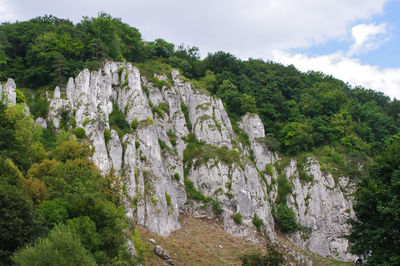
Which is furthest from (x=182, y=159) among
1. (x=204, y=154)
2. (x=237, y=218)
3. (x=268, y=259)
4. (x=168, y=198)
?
(x=268, y=259)

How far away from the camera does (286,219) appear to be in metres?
39.7

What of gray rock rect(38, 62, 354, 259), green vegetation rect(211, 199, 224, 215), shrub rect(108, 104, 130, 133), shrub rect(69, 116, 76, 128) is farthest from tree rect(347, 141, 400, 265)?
shrub rect(69, 116, 76, 128)

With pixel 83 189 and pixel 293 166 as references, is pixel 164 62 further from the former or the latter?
pixel 83 189

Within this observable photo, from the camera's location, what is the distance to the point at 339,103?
187 ft

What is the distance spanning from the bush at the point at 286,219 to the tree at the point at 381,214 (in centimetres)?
1850

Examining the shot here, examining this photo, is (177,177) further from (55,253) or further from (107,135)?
(55,253)

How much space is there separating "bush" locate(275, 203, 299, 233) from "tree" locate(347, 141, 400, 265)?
1850 cm

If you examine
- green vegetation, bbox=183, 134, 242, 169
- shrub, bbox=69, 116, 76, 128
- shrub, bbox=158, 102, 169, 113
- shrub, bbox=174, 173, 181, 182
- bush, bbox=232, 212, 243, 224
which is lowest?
bush, bbox=232, 212, 243, 224

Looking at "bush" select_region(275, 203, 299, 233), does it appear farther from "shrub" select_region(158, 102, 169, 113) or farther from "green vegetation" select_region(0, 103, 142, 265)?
"green vegetation" select_region(0, 103, 142, 265)

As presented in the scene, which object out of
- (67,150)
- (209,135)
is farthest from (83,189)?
(209,135)

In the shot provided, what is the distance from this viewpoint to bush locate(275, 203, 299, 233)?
3925cm

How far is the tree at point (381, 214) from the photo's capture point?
17.4 m

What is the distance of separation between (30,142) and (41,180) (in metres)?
7.69

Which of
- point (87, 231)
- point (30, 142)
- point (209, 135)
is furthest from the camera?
point (209, 135)
